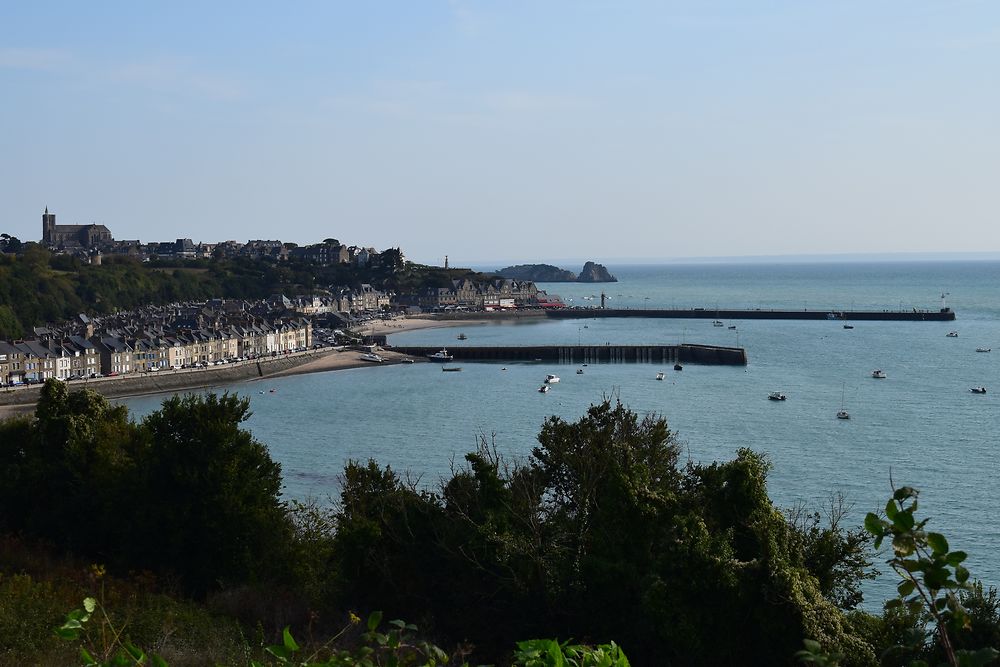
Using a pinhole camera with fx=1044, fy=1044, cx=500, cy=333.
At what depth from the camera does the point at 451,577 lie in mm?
10367

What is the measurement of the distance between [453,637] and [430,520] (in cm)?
155

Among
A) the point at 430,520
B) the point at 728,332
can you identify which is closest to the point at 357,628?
the point at 430,520

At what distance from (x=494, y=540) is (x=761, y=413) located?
2459 cm

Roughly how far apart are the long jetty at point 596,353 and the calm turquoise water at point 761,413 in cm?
223

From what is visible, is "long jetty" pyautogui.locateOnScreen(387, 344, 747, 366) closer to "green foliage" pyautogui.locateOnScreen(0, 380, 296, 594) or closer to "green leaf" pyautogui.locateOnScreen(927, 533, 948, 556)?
"green foliage" pyautogui.locateOnScreen(0, 380, 296, 594)

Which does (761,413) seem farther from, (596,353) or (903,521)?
(903,521)

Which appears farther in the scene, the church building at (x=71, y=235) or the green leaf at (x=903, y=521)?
the church building at (x=71, y=235)

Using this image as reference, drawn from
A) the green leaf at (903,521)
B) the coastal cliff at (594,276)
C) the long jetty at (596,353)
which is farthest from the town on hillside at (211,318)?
the coastal cliff at (594,276)

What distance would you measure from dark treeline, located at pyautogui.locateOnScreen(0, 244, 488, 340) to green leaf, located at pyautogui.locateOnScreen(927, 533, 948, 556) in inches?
2184

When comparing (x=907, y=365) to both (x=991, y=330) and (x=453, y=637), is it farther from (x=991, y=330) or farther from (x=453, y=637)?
(x=453, y=637)

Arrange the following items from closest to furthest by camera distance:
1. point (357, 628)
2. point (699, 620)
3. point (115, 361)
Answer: point (699, 620)
point (357, 628)
point (115, 361)

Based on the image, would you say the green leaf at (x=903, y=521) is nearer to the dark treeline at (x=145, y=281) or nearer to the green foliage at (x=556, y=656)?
the green foliage at (x=556, y=656)

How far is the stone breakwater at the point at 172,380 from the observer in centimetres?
3850

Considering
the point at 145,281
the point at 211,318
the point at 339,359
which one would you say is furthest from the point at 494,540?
the point at 145,281
